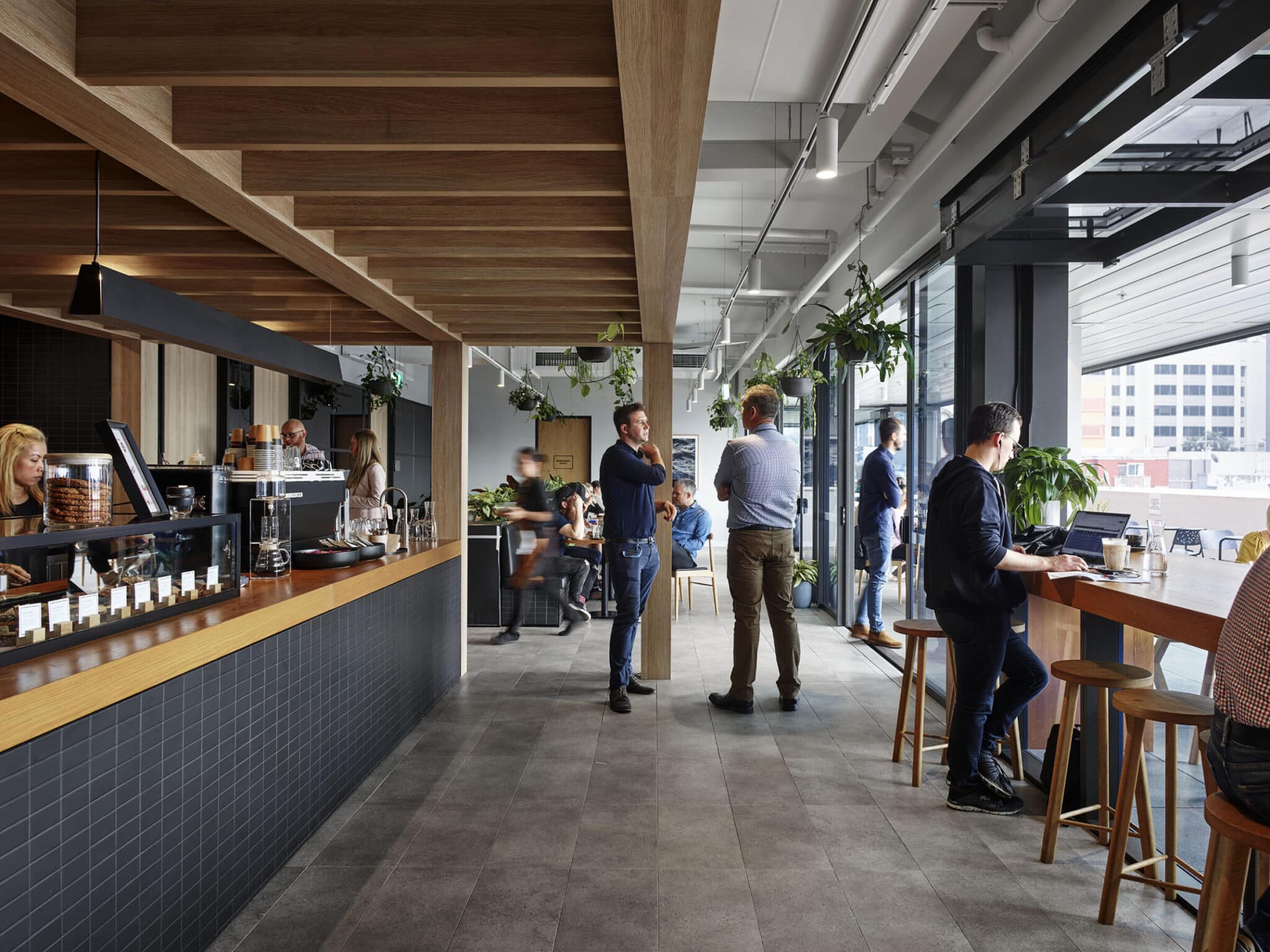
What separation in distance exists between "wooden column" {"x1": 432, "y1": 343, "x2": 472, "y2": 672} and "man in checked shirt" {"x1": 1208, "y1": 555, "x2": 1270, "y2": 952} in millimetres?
4335

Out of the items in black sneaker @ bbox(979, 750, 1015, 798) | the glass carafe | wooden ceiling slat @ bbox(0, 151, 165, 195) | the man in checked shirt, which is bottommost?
black sneaker @ bbox(979, 750, 1015, 798)

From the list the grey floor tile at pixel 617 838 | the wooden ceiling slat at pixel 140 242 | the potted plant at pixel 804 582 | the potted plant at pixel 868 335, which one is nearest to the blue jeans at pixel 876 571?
the potted plant at pixel 804 582

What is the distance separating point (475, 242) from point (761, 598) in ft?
8.65

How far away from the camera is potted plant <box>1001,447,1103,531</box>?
3754 mm

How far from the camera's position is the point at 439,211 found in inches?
132

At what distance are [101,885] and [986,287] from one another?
4.38m

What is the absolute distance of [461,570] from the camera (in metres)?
5.89

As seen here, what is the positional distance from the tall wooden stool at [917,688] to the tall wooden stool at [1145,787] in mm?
976

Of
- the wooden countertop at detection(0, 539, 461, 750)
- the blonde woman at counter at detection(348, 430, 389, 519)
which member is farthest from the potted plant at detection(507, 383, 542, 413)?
the wooden countertop at detection(0, 539, 461, 750)

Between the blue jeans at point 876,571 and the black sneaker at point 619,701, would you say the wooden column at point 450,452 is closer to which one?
the black sneaker at point 619,701

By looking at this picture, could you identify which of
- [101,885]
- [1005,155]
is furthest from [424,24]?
[1005,155]

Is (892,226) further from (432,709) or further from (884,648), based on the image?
(432,709)

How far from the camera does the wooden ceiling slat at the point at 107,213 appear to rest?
3.34 metres

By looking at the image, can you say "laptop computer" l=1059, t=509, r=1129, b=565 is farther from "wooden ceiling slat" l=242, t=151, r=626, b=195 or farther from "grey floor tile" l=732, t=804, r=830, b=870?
"wooden ceiling slat" l=242, t=151, r=626, b=195
